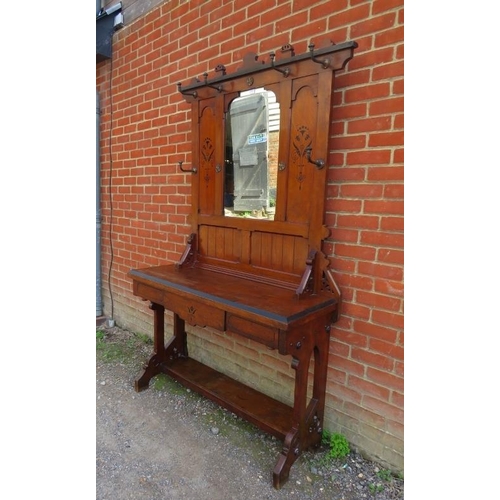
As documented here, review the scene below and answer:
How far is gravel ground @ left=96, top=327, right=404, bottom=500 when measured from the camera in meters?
1.82

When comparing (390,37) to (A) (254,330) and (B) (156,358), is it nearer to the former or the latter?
(A) (254,330)

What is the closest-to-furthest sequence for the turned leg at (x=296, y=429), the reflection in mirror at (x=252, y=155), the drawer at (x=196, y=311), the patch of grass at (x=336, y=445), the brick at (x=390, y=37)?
the brick at (x=390, y=37) → the turned leg at (x=296, y=429) → the drawer at (x=196, y=311) → the patch of grass at (x=336, y=445) → the reflection in mirror at (x=252, y=155)

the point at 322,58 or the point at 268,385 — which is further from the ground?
the point at 322,58

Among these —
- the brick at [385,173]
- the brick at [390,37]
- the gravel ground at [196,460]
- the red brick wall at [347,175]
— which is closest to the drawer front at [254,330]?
the red brick wall at [347,175]

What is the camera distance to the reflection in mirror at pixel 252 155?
213 centimetres

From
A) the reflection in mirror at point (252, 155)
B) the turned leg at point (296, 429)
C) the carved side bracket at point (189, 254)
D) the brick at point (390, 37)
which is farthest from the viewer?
the carved side bracket at point (189, 254)

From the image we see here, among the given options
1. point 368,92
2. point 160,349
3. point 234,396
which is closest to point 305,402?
point 234,396

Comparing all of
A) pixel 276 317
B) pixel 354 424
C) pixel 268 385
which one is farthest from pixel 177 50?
pixel 354 424

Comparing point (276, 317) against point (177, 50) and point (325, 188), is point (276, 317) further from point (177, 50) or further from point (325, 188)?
point (177, 50)

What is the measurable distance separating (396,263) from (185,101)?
2.02 meters

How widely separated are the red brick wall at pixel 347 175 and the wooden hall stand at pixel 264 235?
120mm

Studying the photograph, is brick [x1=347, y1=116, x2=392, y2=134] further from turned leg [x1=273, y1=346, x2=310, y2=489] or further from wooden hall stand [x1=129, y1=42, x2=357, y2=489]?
turned leg [x1=273, y1=346, x2=310, y2=489]

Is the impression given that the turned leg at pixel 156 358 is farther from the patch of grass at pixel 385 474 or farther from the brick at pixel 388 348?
the patch of grass at pixel 385 474

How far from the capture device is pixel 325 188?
6.25 ft
